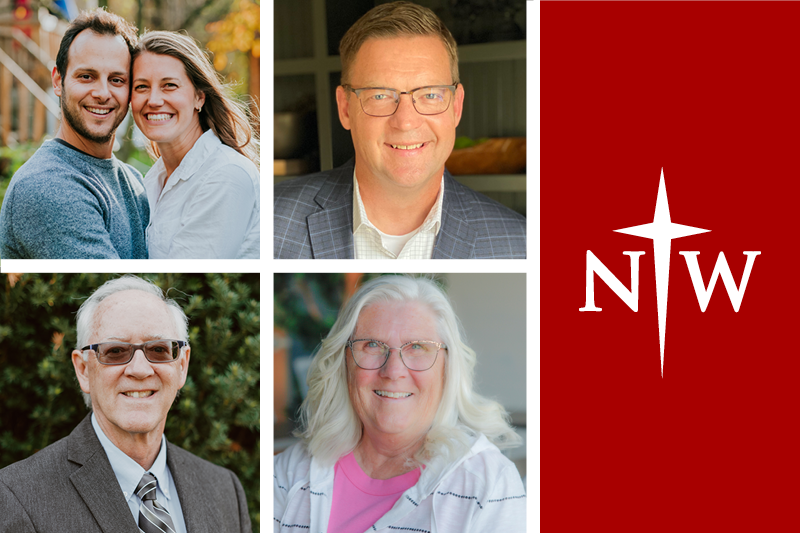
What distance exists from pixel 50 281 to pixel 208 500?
0.88 m

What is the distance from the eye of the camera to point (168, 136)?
6.17 feet

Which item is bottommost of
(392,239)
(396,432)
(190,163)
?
(396,432)

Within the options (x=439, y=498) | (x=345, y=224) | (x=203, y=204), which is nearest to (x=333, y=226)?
(x=345, y=224)

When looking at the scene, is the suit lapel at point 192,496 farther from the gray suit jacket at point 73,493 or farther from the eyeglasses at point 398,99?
the eyeglasses at point 398,99

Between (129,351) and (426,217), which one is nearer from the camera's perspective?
(129,351)

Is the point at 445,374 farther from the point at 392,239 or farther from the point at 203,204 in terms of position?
the point at 203,204

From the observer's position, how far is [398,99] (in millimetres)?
1854

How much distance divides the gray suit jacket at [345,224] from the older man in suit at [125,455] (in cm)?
47

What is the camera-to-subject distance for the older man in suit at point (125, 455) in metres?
1.80

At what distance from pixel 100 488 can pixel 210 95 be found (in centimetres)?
126
